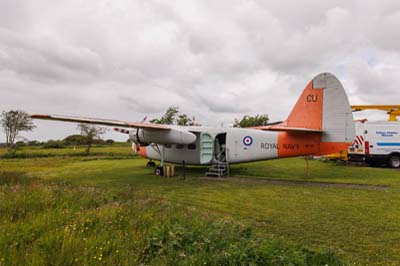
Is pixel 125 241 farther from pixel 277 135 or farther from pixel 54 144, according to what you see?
pixel 54 144

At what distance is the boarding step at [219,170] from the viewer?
14717 millimetres

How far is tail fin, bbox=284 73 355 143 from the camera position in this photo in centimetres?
1238

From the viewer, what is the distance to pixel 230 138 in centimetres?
1510

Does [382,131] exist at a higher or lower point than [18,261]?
higher

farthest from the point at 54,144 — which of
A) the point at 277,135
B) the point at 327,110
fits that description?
the point at 327,110

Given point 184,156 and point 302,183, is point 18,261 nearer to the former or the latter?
point 302,183

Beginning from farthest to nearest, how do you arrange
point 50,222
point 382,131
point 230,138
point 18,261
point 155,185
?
1. point 382,131
2. point 230,138
3. point 155,185
4. point 50,222
5. point 18,261

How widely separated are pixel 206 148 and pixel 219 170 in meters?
1.55

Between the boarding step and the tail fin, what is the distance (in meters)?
4.56

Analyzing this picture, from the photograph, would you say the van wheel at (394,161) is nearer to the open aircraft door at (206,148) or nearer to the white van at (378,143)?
the white van at (378,143)

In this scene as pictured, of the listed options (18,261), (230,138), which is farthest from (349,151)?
(18,261)

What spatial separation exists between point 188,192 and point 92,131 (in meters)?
34.5

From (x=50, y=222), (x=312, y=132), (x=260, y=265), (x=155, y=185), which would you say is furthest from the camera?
(x=312, y=132)

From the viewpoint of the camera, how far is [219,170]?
14.8 meters
